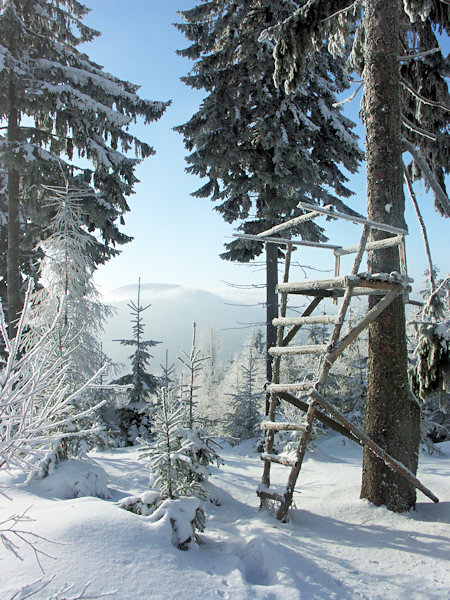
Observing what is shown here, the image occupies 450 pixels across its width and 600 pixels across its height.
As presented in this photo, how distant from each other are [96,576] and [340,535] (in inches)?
113

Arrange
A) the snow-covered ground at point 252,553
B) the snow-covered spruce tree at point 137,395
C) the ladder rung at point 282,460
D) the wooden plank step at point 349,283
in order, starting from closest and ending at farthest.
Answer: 1. the snow-covered ground at point 252,553
2. the wooden plank step at point 349,283
3. the ladder rung at point 282,460
4. the snow-covered spruce tree at point 137,395

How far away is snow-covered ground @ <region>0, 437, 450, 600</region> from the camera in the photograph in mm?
3012

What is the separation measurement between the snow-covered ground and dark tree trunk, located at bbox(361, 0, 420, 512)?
0.39 m

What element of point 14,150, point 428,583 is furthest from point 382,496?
point 14,150

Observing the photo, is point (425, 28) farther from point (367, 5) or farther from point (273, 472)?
point (273, 472)

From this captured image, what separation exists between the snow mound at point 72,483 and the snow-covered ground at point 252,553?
0.26ft

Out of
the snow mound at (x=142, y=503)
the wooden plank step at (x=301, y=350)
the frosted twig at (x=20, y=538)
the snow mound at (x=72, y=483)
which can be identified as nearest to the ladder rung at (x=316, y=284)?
the wooden plank step at (x=301, y=350)

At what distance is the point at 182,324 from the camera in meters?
168

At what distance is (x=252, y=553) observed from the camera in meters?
3.96

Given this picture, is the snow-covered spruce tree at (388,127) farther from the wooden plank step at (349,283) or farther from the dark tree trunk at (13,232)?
the dark tree trunk at (13,232)

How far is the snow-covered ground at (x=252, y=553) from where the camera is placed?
3012mm

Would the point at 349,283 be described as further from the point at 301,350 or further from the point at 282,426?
the point at 282,426

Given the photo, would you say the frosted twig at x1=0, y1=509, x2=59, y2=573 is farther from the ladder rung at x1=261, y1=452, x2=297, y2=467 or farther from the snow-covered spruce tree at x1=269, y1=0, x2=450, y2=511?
the snow-covered spruce tree at x1=269, y1=0, x2=450, y2=511

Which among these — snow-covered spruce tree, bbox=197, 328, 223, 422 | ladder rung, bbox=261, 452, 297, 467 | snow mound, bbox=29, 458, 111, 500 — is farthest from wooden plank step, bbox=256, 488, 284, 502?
snow-covered spruce tree, bbox=197, 328, 223, 422
